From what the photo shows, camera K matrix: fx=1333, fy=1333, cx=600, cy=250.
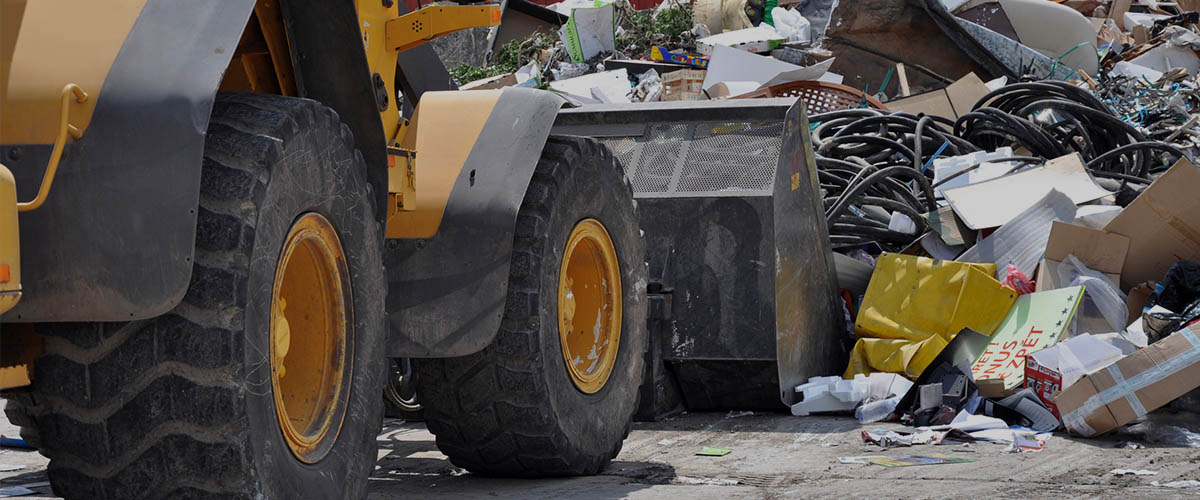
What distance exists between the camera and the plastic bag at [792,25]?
12172 millimetres

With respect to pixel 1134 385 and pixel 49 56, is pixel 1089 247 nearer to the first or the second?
pixel 1134 385

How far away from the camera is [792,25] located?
1241cm

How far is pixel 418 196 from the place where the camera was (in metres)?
3.61

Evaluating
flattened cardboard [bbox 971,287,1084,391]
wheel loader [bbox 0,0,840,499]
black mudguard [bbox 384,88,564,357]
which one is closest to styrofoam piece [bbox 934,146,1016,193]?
flattened cardboard [bbox 971,287,1084,391]

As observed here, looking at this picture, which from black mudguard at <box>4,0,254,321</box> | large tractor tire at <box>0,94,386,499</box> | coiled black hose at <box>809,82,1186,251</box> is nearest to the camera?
black mudguard at <box>4,0,254,321</box>

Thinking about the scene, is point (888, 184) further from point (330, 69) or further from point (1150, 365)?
point (330, 69)

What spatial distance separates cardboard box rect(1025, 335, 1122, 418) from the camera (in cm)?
500

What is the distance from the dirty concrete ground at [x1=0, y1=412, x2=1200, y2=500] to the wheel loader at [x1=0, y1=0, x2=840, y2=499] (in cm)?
20

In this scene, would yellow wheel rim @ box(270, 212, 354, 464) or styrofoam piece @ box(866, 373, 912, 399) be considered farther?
styrofoam piece @ box(866, 373, 912, 399)

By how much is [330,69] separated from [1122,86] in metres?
9.11

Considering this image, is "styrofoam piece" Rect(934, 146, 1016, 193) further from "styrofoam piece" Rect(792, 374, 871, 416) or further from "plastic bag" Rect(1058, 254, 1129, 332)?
"styrofoam piece" Rect(792, 374, 871, 416)

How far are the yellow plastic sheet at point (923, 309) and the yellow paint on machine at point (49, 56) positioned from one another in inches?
163

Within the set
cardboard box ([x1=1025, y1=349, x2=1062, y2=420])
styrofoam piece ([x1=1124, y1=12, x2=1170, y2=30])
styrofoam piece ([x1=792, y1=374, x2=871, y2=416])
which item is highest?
styrofoam piece ([x1=1124, y1=12, x2=1170, y2=30])

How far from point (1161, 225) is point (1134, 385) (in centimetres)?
137
